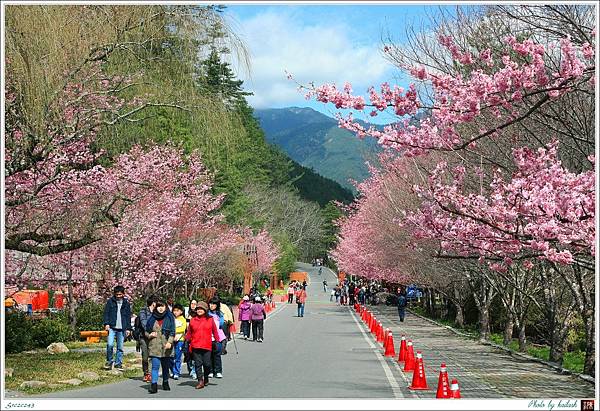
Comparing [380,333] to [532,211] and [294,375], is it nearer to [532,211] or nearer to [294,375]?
[294,375]

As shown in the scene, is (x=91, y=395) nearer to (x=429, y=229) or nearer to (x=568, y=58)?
(x=429, y=229)

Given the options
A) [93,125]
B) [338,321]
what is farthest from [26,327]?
[338,321]

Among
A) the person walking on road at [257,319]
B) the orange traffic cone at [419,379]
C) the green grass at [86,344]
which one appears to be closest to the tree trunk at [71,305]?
the green grass at [86,344]

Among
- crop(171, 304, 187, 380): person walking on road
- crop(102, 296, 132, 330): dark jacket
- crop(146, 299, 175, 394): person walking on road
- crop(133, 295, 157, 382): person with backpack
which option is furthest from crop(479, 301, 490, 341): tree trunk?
crop(146, 299, 175, 394): person walking on road

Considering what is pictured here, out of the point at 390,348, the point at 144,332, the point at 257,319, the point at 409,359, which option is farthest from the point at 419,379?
the point at 257,319

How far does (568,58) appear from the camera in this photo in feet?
31.6

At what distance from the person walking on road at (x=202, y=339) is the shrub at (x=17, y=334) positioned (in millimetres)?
7231

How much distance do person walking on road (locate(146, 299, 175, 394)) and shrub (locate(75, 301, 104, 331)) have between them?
13.7 metres

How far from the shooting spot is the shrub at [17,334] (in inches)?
811

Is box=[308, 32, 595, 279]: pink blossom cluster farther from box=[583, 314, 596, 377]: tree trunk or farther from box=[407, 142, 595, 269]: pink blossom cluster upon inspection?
box=[583, 314, 596, 377]: tree trunk

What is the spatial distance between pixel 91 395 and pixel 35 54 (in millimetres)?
5040

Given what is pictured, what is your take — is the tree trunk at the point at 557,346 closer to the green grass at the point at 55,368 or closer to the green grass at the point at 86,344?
the green grass at the point at 55,368

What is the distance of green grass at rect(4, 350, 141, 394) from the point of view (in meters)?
14.4

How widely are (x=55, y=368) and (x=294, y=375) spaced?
4.61m
